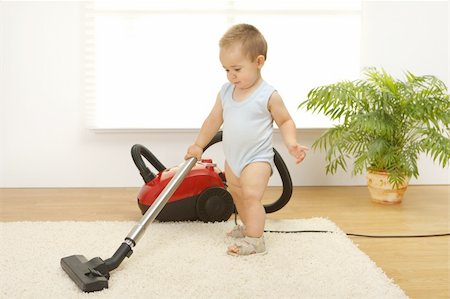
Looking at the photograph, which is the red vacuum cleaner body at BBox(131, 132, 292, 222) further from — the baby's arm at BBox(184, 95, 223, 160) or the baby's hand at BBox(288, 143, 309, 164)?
the baby's hand at BBox(288, 143, 309, 164)

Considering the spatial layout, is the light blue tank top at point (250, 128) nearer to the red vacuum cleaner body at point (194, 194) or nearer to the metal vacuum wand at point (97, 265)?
the red vacuum cleaner body at point (194, 194)

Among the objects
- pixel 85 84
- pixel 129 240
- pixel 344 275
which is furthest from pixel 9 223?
pixel 344 275

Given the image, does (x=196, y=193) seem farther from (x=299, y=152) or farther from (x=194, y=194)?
(x=299, y=152)

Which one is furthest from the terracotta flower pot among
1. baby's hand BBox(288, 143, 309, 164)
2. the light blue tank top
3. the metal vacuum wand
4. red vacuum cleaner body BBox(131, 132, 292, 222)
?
the metal vacuum wand

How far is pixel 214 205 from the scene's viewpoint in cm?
254

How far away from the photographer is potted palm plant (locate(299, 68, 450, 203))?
2.88 meters

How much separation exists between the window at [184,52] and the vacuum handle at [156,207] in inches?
44.8

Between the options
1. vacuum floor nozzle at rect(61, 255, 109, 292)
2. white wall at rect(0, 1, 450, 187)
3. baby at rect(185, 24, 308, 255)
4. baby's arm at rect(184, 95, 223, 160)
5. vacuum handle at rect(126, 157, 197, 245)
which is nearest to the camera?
vacuum floor nozzle at rect(61, 255, 109, 292)

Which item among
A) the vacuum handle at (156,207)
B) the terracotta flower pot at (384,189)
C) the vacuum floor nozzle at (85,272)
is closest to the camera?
the vacuum floor nozzle at (85,272)

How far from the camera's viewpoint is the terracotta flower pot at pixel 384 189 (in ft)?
9.95

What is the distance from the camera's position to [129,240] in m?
1.99

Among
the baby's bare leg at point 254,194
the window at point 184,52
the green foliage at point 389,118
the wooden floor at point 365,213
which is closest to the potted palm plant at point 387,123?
the green foliage at point 389,118

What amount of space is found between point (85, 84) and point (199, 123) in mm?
678

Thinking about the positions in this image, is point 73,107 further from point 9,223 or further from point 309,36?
point 309,36
